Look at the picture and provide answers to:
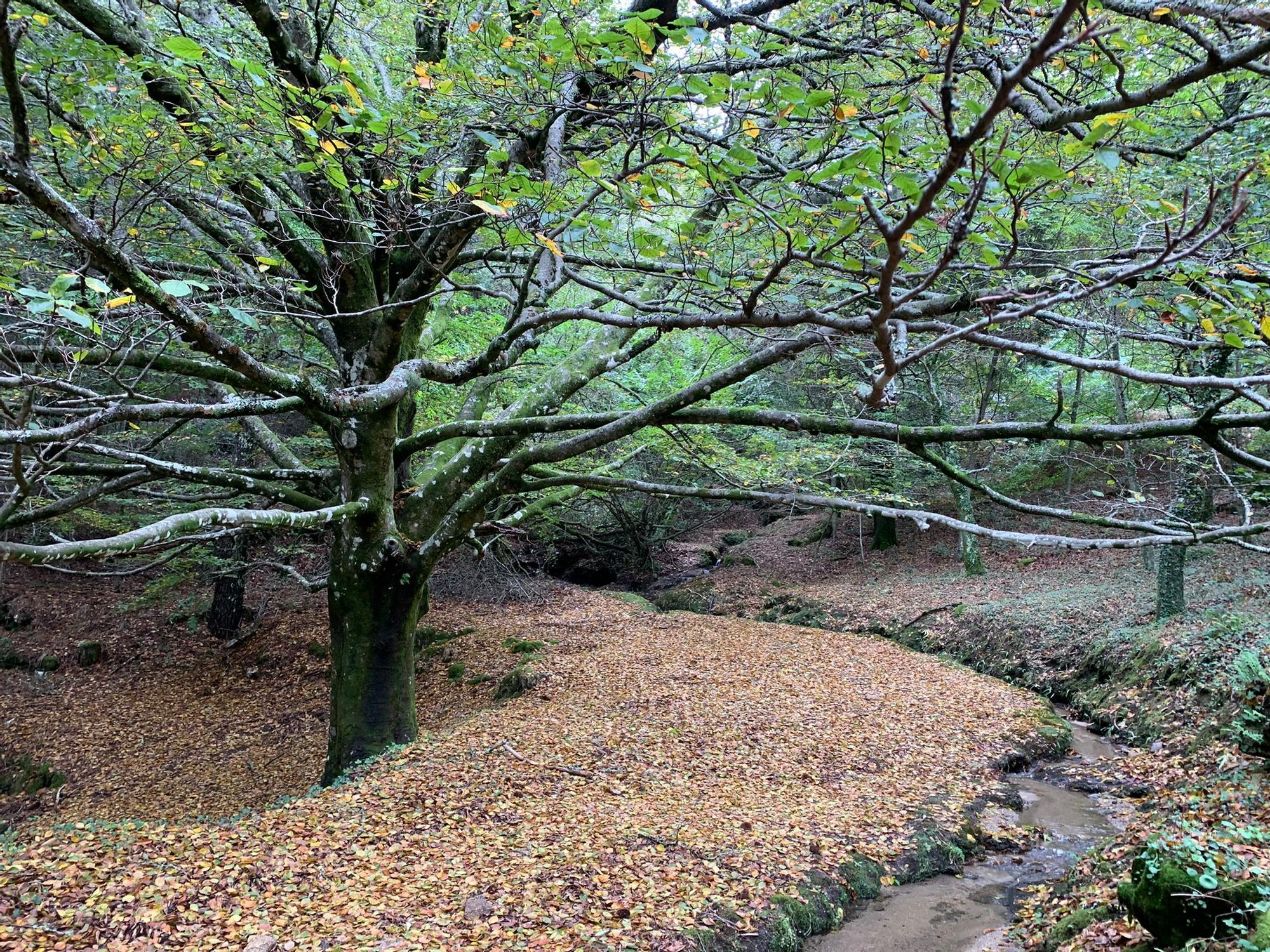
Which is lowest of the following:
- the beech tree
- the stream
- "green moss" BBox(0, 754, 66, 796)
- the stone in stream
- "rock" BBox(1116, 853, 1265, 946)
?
"green moss" BBox(0, 754, 66, 796)

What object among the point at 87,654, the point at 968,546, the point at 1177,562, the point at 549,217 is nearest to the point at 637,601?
the point at 968,546

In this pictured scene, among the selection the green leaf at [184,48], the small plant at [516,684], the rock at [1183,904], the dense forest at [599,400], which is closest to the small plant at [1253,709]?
the dense forest at [599,400]

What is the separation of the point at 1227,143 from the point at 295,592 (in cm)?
1624

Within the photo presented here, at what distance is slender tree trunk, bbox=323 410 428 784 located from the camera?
6020 millimetres

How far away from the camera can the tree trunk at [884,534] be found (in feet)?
63.0

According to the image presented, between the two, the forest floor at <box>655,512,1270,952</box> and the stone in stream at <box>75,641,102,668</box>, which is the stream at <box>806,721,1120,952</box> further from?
the stone in stream at <box>75,641,102,668</box>

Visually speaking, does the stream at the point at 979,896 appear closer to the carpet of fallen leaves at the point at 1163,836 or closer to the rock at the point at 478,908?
the carpet of fallen leaves at the point at 1163,836

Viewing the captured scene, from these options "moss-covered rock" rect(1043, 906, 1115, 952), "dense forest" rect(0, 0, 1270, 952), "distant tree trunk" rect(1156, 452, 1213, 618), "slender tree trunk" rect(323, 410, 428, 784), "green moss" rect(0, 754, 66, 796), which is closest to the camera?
"dense forest" rect(0, 0, 1270, 952)

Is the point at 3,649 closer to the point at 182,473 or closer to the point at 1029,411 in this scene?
the point at 182,473

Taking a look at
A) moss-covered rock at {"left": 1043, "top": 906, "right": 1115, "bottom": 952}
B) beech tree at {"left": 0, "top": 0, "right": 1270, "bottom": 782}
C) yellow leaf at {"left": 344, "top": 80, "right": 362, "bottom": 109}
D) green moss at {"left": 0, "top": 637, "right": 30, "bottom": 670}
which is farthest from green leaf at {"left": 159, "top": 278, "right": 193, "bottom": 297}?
green moss at {"left": 0, "top": 637, "right": 30, "bottom": 670}

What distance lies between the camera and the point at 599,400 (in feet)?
36.6

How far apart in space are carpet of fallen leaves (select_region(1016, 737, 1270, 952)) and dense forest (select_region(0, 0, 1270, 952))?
0.05 m

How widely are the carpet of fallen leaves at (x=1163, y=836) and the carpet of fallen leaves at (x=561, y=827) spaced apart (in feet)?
3.58

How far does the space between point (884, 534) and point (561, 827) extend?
16272mm
